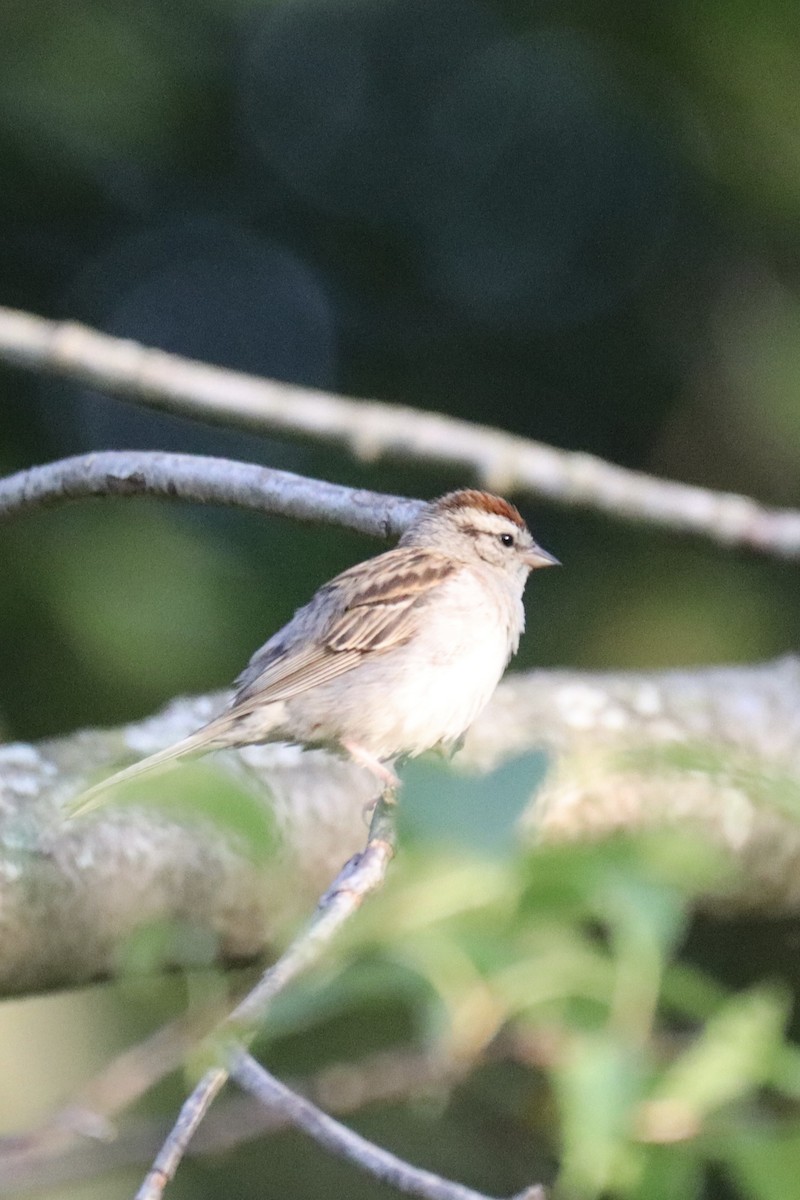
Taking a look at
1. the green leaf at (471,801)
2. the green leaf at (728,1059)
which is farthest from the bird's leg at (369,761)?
the green leaf at (471,801)

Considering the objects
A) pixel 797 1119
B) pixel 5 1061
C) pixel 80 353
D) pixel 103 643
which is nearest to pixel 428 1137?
pixel 5 1061

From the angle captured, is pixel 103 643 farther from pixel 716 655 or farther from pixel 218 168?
pixel 218 168

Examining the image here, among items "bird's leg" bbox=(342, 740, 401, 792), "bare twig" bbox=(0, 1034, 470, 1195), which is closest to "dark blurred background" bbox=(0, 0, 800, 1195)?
"bird's leg" bbox=(342, 740, 401, 792)

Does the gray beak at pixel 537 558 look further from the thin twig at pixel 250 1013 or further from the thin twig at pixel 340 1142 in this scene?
the thin twig at pixel 340 1142

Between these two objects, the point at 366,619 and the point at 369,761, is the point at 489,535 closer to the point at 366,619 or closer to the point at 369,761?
the point at 366,619

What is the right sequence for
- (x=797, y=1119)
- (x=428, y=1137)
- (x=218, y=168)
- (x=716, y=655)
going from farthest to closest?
(x=218, y=168) < (x=716, y=655) < (x=428, y=1137) < (x=797, y=1119)

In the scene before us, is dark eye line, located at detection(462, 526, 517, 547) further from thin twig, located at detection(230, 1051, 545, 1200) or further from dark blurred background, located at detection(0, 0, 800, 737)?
thin twig, located at detection(230, 1051, 545, 1200)
